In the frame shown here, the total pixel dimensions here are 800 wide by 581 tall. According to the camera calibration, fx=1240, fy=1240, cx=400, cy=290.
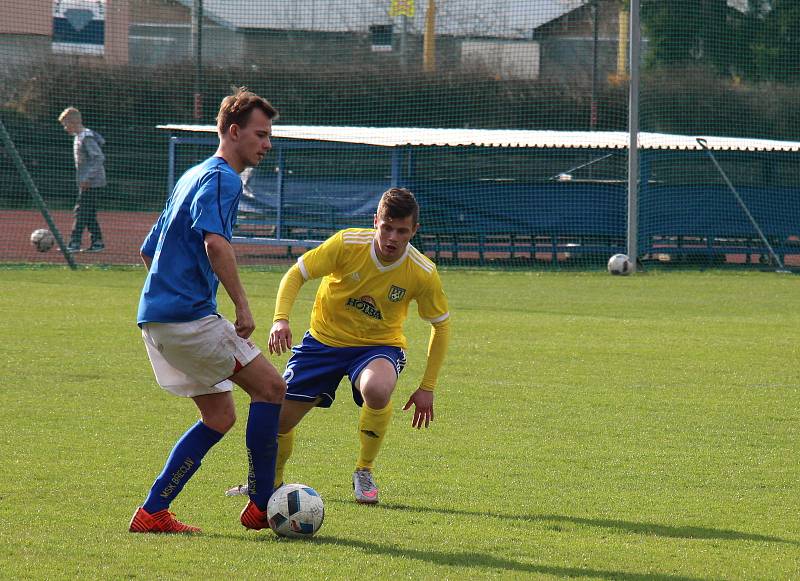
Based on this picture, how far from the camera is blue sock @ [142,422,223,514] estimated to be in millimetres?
4695

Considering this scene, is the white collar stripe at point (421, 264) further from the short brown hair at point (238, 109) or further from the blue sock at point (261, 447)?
the short brown hair at point (238, 109)

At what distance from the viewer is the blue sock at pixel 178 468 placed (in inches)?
185

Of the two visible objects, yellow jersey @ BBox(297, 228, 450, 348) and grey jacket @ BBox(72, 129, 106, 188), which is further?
grey jacket @ BBox(72, 129, 106, 188)

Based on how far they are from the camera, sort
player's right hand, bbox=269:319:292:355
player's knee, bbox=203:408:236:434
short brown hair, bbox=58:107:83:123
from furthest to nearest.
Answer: short brown hair, bbox=58:107:83:123, player's right hand, bbox=269:319:292:355, player's knee, bbox=203:408:236:434

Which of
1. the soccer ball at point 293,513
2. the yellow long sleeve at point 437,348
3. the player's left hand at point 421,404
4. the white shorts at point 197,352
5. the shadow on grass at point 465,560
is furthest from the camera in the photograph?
the yellow long sleeve at point 437,348

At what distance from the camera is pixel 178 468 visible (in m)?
4.71

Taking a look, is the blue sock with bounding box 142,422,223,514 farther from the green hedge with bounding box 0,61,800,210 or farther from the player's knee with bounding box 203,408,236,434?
the green hedge with bounding box 0,61,800,210

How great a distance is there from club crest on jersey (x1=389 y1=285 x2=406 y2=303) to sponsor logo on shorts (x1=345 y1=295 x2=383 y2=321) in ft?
0.29

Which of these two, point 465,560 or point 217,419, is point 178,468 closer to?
point 217,419

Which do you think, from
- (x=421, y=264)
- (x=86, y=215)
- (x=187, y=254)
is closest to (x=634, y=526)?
(x=421, y=264)

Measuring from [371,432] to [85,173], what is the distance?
45.9ft

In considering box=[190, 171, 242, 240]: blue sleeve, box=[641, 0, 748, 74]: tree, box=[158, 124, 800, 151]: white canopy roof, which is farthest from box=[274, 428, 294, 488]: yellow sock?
box=[641, 0, 748, 74]: tree

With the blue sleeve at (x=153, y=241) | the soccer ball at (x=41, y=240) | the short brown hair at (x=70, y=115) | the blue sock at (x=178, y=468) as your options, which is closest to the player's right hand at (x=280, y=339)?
the blue sock at (x=178, y=468)

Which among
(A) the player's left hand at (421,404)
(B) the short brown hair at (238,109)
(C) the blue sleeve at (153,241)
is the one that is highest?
(B) the short brown hair at (238,109)
